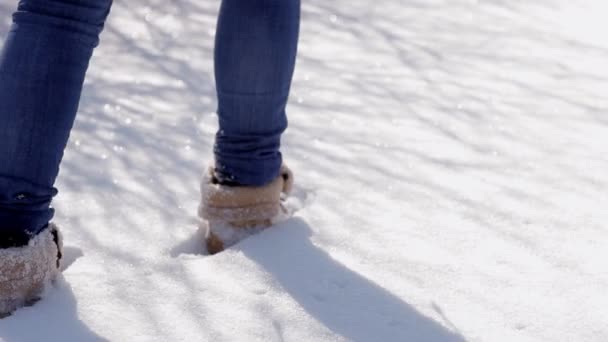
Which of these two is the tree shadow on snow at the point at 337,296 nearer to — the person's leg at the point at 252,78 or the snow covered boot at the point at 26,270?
the person's leg at the point at 252,78

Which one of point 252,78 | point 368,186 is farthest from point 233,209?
point 368,186

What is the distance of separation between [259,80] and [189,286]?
37cm

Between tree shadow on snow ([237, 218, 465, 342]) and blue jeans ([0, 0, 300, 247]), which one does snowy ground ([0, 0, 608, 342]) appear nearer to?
tree shadow on snow ([237, 218, 465, 342])

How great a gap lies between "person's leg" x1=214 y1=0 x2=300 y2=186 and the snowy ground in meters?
0.16

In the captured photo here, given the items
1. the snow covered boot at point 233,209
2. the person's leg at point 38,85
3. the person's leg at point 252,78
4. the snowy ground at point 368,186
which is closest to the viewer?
the person's leg at point 38,85

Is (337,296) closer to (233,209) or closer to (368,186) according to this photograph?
(233,209)

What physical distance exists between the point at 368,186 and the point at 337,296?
0.50 metres

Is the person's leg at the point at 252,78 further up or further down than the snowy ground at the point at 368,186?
further up

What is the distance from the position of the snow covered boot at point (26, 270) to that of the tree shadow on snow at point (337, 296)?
1.20ft

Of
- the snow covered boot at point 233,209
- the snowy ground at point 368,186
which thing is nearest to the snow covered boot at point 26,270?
the snowy ground at point 368,186

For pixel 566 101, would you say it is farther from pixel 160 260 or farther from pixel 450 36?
pixel 160 260

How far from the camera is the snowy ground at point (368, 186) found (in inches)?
71.9

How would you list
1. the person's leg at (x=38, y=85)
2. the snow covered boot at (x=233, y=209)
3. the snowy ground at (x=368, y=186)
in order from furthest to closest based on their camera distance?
the snow covered boot at (x=233, y=209) < the snowy ground at (x=368, y=186) < the person's leg at (x=38, y=85)

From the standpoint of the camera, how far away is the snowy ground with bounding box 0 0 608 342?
183 cm
